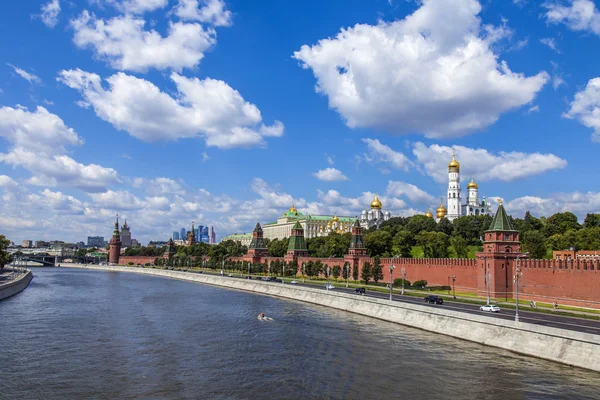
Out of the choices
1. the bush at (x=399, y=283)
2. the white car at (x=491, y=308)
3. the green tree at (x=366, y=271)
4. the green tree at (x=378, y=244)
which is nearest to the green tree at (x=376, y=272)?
the green tree at (x=366, y=271)

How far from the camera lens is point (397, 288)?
68.2 meters

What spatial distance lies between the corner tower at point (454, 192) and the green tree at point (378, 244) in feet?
150

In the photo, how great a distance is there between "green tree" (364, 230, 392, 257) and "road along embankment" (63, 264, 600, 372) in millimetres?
40887

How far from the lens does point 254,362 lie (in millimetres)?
30344

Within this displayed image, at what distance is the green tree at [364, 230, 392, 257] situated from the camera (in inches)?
3952

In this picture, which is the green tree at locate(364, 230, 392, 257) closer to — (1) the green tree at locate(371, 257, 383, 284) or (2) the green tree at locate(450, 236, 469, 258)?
(2) the green tree at locate(450, 236, 469, 258)

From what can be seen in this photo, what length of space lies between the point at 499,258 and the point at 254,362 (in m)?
34.0

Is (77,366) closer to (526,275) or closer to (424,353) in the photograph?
(424,353)

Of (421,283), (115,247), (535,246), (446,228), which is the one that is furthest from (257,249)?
(115,247)

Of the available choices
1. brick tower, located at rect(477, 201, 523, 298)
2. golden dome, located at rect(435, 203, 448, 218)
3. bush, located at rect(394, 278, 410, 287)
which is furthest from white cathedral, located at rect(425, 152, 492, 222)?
brick tower, located at rect(477, 201, 523, 298)

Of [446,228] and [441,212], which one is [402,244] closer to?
[446,228]

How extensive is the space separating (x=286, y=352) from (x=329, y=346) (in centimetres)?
327

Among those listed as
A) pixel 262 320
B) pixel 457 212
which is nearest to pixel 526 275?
pixel 262 320

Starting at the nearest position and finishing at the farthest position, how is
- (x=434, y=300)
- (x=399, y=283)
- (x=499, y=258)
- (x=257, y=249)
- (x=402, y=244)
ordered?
1. (x=434, y=300)
2. (x=499, y=258)
3. (x=399, y=283)
4. (x=402, y=244)
5. (x=257, y=249)
